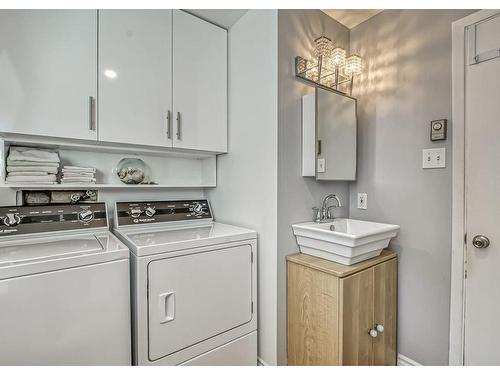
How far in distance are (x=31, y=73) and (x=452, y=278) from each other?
253cm

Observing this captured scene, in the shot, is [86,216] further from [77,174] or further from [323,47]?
[323,47]

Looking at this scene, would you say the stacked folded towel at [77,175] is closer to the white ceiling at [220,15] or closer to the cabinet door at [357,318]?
the white ceiling at [220,15]

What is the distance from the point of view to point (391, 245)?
70.3 inches

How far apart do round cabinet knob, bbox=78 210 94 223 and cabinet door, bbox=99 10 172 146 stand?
496mm

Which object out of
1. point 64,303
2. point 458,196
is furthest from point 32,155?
point 458,196

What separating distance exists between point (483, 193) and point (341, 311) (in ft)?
3.17

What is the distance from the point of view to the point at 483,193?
139 cm

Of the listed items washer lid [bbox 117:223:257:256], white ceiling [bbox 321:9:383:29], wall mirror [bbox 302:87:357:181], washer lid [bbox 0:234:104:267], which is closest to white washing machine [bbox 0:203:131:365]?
washer lid [bbox 0:234:104:267]

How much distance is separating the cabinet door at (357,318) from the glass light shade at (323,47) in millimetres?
1382

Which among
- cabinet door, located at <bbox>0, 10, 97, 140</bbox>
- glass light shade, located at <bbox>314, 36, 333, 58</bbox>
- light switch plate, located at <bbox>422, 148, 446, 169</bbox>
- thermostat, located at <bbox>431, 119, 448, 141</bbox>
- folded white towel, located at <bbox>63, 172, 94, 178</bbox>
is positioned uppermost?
glass light shade, located at <bbox>314, 36, 333, 58</bbox>

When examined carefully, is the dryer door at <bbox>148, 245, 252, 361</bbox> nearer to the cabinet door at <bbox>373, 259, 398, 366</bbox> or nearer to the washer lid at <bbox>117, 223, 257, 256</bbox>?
the washer lid at <bbox>117, 223, 257, 256</bbox>

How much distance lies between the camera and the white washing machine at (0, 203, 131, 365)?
1.03 metres

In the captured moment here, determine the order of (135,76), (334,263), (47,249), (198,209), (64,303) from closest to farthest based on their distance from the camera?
1. (64,303)
2. (47,249)
3. (334,263)
4. (135,76)
5. (198,209)

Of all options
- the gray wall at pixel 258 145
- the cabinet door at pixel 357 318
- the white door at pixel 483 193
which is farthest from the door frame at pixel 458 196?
the gray wall at pixel 258 145
